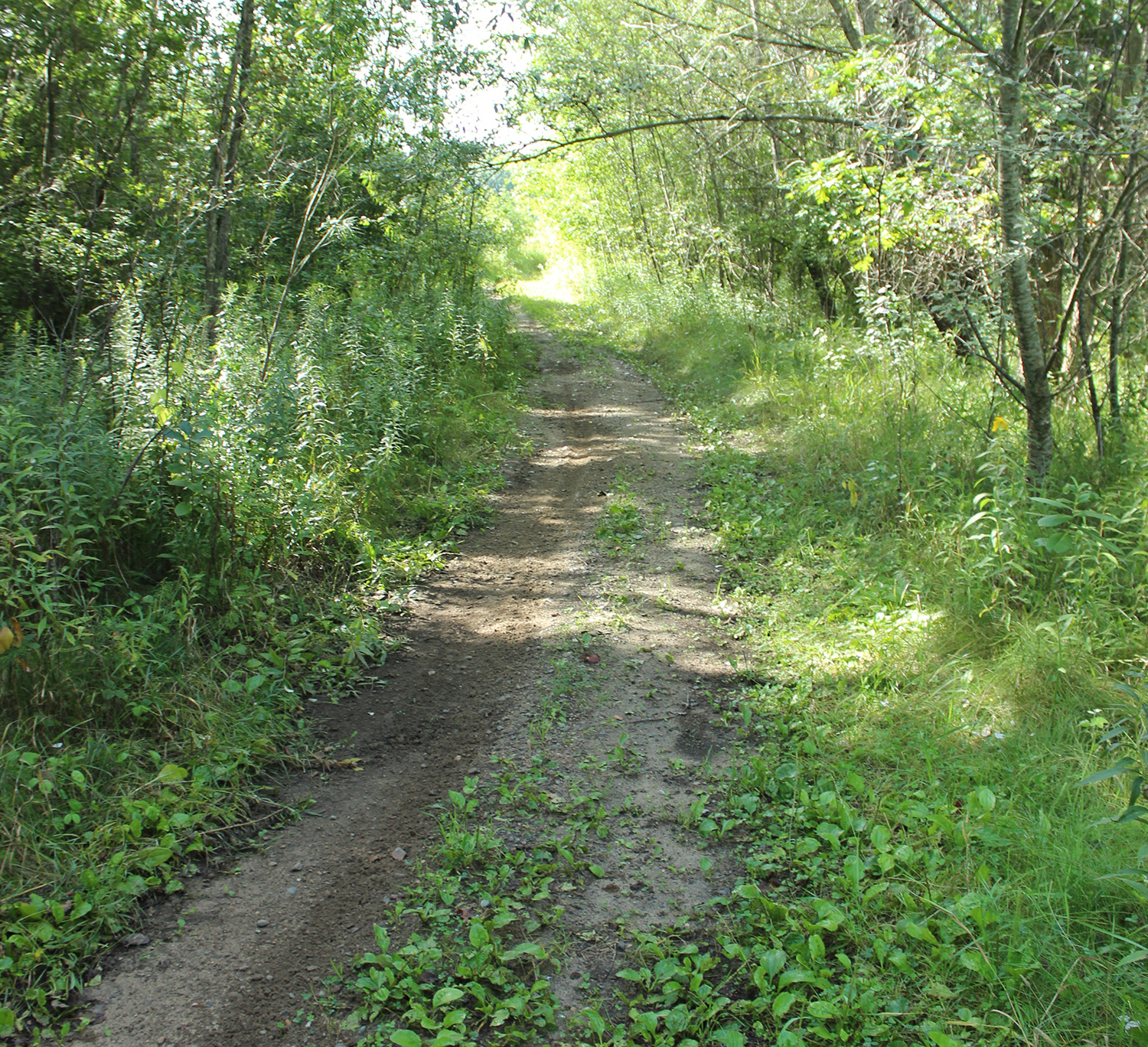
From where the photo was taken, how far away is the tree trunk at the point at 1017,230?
14.9 ft

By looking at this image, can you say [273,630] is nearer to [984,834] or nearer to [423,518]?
[423,518]

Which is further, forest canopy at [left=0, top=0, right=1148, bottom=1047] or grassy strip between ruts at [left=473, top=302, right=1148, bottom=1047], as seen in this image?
forest canopy at [left=0, top=0, right=1148, bottom=1047]

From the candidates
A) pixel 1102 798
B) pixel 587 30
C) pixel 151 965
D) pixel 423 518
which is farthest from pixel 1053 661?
pixel 587 30

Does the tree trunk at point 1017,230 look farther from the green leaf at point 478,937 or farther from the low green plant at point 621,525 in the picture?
the green leaf at point 478,937

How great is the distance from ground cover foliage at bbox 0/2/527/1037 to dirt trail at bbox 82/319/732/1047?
28cm

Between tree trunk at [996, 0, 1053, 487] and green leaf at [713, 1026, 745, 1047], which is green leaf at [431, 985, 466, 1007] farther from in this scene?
tree trunk at [996, 0, 1053, 487]

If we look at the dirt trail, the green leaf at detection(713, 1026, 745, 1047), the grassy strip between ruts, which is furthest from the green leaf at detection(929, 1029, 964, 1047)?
the dirt trail

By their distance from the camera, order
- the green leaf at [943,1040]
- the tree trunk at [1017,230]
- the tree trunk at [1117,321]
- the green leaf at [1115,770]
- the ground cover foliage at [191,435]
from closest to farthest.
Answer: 1. the green leaf at [1115,770]
2. the green leaf at [943,1040]
3. the ground cover foliage at [191,435]
4. the tree trunk at [1017,230]
5. the tree trunk at [1117,321]

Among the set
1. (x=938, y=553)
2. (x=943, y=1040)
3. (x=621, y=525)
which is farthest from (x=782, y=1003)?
(x=621, y=525)

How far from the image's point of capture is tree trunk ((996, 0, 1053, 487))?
455 centimetres

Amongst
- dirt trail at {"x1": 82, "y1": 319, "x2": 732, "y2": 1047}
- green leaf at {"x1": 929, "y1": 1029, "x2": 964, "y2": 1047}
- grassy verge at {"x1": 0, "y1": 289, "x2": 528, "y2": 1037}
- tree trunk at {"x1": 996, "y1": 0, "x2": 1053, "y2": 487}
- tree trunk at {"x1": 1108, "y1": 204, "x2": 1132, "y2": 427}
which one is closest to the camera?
green leaf at {"x1": 929, "y1": 1029, "x2": 964, "y2": 1047}

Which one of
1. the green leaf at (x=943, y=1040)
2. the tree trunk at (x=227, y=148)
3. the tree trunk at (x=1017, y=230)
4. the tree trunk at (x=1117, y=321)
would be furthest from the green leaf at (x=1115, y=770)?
the tree trunk at (x=227, y=148)

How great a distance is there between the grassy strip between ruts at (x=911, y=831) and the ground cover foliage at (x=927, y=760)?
0.04 feet

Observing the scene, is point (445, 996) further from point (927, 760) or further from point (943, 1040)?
point (927, 760)
